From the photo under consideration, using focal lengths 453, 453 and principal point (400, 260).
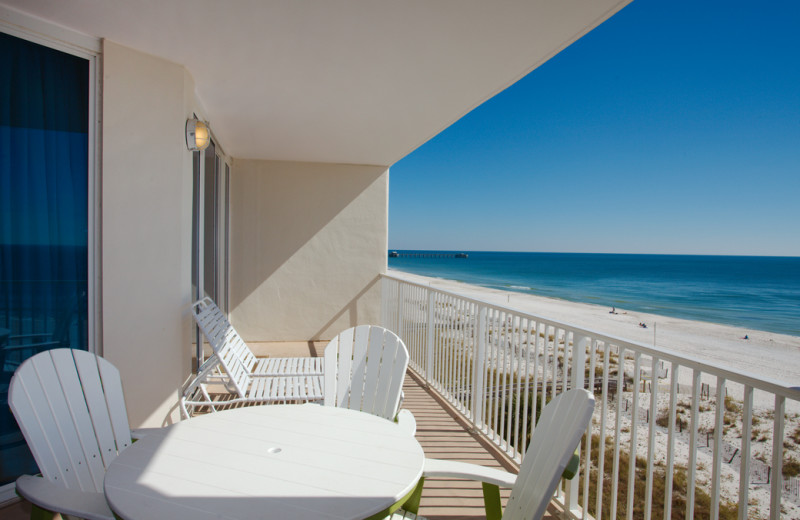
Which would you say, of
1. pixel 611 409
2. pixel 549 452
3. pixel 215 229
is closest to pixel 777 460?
pixel 549 452

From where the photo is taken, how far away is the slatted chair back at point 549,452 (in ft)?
3.39

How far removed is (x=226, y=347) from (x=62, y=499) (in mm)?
1899

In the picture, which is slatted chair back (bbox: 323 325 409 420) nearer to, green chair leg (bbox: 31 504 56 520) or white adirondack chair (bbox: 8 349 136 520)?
white adirondack chair (bbox: 8 349 136 520)

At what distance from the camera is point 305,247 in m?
5.91

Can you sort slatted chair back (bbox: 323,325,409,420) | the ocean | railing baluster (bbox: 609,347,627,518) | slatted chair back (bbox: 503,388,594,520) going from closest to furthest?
slatted chair back (bbox: 503,388,594,520), railing baluster (bbox: 609,347,627,518), slatted chair back (bbox: 323,325,409,420), the ocean

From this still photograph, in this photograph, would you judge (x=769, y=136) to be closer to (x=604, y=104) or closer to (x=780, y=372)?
(x=604, y=104)

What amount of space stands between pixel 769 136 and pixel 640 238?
1273cm

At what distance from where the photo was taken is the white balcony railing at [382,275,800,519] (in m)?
1.42

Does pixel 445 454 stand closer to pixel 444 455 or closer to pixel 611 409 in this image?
pixel 444 455

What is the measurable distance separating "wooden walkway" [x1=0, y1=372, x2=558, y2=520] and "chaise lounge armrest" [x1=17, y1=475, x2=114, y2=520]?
113 cm

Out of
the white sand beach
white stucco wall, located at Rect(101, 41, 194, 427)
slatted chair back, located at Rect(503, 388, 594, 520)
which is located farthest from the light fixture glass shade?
the white sand beach

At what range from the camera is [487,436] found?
3014 millimetres

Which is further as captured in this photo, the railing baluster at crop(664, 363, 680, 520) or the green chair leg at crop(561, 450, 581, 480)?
the railing baluster at crop(664, 363, 680, 520)

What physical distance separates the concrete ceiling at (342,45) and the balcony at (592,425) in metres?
1.51
